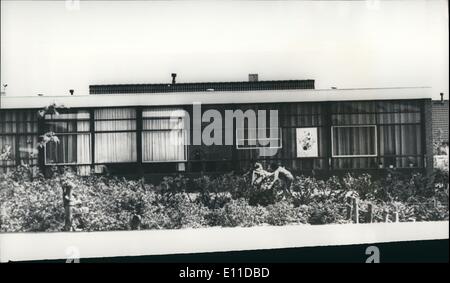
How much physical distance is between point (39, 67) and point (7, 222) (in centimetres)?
152

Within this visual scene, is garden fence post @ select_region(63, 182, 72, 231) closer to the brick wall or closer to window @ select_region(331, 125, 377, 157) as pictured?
window @ select_region(331, 125, 377, 157)

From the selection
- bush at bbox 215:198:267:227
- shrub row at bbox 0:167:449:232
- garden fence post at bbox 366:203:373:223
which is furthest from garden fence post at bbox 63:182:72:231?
garden fence post at bbox 366:203:373:223

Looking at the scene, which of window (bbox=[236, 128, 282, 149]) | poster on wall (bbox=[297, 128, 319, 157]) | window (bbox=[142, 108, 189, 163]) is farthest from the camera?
poster on wall (bbox=[297, 128, 319, 157])

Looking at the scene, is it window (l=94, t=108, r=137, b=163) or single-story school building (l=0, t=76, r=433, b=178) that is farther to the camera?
window (l=94, t=108, r=137, b=163)

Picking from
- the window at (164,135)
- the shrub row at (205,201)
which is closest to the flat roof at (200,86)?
the window at (164,135)

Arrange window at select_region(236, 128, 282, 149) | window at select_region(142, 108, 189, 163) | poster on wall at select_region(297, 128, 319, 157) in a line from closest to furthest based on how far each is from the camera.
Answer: window at select_region(236, 128, 282, 149), window at select_region(142, 108, 189, 163), poster on wall at select_region(297, 128, 319, 157)

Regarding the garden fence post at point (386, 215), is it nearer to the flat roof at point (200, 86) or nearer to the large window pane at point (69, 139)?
the flat roof at point (200, 86)

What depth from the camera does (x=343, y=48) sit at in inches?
233

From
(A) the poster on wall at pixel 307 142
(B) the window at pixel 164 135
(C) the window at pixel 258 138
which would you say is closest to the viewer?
(C) the window at pixel 258 138

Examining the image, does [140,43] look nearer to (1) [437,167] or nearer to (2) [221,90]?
(2) [221,90]

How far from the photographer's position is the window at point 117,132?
6.11 metres

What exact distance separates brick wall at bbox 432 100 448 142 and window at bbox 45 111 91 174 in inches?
134

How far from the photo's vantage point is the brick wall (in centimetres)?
592
